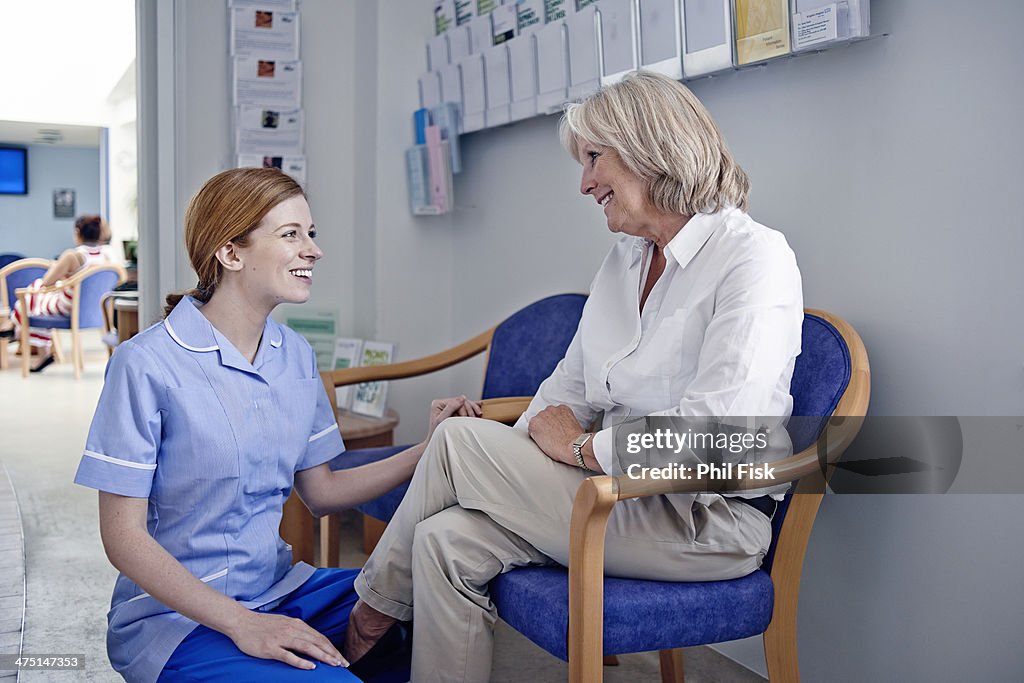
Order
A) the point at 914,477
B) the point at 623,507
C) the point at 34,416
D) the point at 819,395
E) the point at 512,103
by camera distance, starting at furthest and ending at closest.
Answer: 1. the point at 34,416
2. the point at 512,103
3. the point at 914,477
4. the point at 819,395
5. the point at 623,507

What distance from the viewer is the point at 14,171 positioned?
15.5m

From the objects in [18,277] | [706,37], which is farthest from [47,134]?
[706,37]

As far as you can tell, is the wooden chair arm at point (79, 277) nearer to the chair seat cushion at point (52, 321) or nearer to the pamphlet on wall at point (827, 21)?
the chair seat cushion at point (52, 321)

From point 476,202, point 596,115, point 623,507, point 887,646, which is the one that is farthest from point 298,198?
point 476,202

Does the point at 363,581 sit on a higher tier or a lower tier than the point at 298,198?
lower

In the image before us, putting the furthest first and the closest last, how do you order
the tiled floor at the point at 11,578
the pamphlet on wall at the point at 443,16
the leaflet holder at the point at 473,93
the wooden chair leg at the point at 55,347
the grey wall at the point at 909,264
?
the wooden chair leg at the point at 55,347 < the pamphlet on wall at the point at 443,16 < the leaflet holder at the point at 473,93 < the tiled floor at the point at 11,578 < the grey wall at the point at 909,264

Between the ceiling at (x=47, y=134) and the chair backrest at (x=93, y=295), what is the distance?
5.89 meters

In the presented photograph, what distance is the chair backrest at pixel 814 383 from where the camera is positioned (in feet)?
5.98

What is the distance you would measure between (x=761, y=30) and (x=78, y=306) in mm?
7179

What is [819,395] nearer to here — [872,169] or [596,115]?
[872,169]

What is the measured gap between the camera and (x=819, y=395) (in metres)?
1.87

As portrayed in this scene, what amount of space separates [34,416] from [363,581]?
17.5ft

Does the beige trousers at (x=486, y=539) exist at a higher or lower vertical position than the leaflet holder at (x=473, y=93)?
lower

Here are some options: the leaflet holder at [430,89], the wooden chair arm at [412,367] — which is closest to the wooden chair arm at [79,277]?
the leaflet holder at [430,89]
